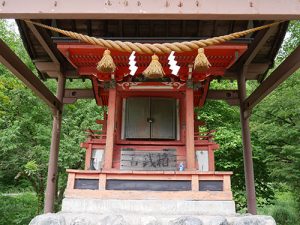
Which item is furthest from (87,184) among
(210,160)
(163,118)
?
(210,160)

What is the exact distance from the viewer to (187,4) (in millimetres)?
3217

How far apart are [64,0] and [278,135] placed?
8098mm

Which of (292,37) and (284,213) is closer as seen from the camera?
(292,37)

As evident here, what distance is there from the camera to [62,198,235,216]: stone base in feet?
16.1

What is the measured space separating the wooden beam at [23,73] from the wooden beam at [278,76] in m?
4.18

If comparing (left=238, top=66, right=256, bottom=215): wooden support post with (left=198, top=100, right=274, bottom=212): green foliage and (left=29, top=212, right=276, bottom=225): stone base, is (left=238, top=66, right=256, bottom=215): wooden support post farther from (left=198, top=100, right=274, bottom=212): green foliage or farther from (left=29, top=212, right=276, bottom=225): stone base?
(left=29, top=212, right=276, bottom=225): stone base

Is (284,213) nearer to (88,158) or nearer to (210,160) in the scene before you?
(210,160)

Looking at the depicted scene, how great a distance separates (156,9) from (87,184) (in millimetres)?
3244

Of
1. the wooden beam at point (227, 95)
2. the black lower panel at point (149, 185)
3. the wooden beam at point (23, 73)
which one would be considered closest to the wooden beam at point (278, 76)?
the wooden beam at point (227, 95)

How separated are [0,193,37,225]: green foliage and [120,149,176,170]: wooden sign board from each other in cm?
776

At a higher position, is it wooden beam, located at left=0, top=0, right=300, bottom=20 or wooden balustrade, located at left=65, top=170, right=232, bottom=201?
wooden beam, located at left=0, top=0, right=300, bottom=20

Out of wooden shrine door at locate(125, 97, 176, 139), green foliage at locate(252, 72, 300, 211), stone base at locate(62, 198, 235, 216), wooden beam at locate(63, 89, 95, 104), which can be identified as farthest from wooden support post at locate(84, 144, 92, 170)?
green foliage at locate(252, 72, 300, 211)

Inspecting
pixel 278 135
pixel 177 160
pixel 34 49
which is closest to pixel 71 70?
pixel 34 49

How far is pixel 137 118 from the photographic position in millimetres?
7266
